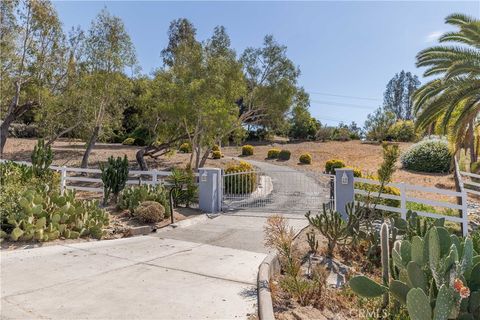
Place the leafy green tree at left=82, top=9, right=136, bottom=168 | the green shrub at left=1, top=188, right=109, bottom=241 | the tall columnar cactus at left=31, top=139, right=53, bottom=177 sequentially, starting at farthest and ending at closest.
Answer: the leafy green tree at left=82, top=9, right=136, bottom=168 < the tall columnar cactus at left=31, top=139, right=53, bottom=177 < the green shrub at left=1, top=188, right=109, bottom=241

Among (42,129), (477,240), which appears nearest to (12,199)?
(477,240)

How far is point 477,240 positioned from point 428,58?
1027 centimetres

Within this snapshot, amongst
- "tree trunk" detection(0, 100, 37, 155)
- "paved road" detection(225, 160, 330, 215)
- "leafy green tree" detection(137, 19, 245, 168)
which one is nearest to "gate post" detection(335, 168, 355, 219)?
"paved road" detection(225, 160, 330, 215)

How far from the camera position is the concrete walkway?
379 centimetres

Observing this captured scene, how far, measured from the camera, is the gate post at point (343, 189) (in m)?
8.99

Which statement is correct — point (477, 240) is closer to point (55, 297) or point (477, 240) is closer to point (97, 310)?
point (97, 310)

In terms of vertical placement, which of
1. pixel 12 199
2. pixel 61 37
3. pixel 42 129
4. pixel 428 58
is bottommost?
pixel 12 199

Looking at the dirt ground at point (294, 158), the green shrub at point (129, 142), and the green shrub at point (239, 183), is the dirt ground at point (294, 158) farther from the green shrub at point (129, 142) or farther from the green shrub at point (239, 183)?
the green shrub at point (239, 183)

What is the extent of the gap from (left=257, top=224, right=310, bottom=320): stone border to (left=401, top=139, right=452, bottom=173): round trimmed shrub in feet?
60.4

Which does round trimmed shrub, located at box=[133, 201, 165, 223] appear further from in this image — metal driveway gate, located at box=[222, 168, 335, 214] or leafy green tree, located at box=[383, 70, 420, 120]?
leafy green tree, located at box=[383, 70, 420, 120]

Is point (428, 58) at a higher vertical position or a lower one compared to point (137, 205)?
higher

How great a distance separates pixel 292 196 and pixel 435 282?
11185 millimetres

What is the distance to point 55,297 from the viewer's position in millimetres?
4062

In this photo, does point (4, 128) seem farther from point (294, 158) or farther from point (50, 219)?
point (294, 158)
